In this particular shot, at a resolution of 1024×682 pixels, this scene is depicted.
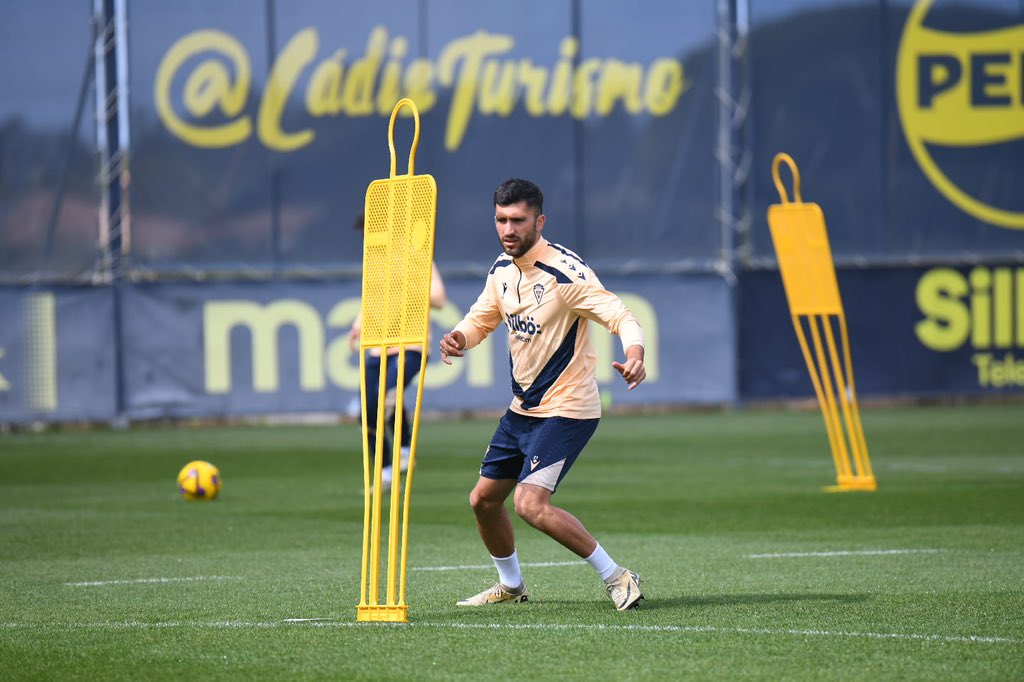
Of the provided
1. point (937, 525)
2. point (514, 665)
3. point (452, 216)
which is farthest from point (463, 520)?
point (452, 216)

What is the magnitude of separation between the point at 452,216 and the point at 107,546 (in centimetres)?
1465

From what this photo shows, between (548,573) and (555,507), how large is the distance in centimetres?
171

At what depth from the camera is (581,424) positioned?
25.2 ft

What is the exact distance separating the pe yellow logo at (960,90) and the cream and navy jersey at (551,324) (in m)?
19.3

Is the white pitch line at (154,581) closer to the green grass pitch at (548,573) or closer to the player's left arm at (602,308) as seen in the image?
the green grass pitch at (548,573)

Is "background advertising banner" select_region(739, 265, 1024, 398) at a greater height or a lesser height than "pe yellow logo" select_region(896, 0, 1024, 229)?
lesser

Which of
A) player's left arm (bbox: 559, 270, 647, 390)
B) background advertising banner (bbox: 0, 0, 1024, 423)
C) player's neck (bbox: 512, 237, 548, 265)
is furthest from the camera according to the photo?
background advertising banner (bbox: 0, 0, 1024, 423)

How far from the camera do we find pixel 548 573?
9141 millimetres

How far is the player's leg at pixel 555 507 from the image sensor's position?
7.50m

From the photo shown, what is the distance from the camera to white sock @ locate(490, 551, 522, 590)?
25.7ft

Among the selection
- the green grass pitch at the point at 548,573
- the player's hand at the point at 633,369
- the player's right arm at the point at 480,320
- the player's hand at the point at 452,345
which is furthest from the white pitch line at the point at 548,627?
the player's right arm at the point at 480,320

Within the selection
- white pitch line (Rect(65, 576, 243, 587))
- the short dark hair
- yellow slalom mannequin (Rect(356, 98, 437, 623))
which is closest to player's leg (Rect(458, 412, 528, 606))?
yellow slalom mannequin (Rect(356, 98, 437, 623))

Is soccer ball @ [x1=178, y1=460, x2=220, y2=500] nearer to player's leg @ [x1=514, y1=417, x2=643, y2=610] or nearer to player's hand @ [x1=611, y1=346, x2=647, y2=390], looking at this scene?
player's leg @ [x1=514, y1=417, x2=643, y2=610]

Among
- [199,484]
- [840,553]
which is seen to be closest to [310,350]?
[199,484]
